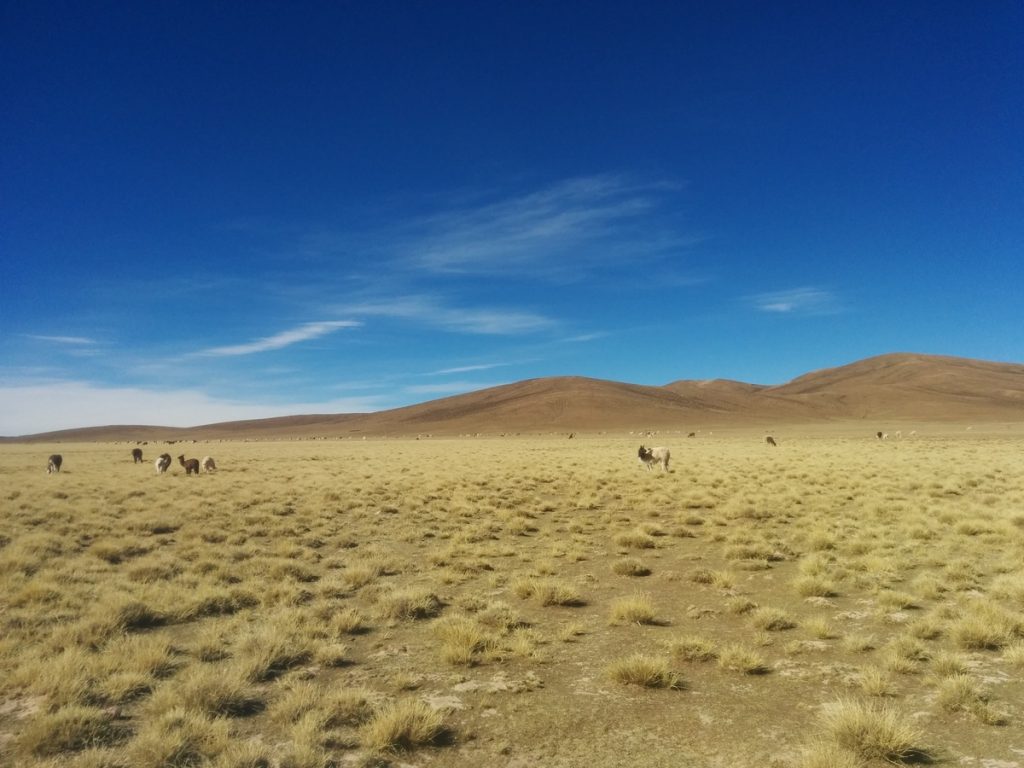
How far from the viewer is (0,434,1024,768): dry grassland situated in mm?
4891

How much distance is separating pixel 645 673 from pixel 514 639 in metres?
1.87

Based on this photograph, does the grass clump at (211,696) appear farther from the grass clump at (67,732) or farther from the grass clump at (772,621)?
the grass clump at (772,621)

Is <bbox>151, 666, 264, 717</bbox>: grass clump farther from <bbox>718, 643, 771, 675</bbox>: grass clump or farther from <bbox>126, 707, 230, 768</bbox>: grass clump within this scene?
<bbox>718, 643, 771, 675</bbox>: grass clump

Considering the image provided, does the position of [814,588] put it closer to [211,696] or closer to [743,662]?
[743,662]

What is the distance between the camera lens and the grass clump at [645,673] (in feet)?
20.2

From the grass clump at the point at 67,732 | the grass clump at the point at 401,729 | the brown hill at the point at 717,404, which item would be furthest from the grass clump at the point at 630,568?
the brown hill at the point at 717,404

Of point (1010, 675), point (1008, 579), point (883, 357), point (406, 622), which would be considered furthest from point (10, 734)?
point (883, 357)

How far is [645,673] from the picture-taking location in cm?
616

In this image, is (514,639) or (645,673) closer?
(645,673)

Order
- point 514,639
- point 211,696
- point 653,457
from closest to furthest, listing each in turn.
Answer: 1. point 211,696
2. point 514,639
3. point 653,457

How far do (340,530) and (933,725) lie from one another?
1318cm

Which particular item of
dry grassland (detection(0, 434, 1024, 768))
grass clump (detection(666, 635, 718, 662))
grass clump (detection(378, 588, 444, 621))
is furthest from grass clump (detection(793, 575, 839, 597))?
grass clump (detection(378, 588, 444, 621))

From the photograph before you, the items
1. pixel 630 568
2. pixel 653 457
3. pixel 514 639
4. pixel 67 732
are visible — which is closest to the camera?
pixel 67 732

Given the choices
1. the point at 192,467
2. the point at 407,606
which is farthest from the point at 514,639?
the point at 192,467
